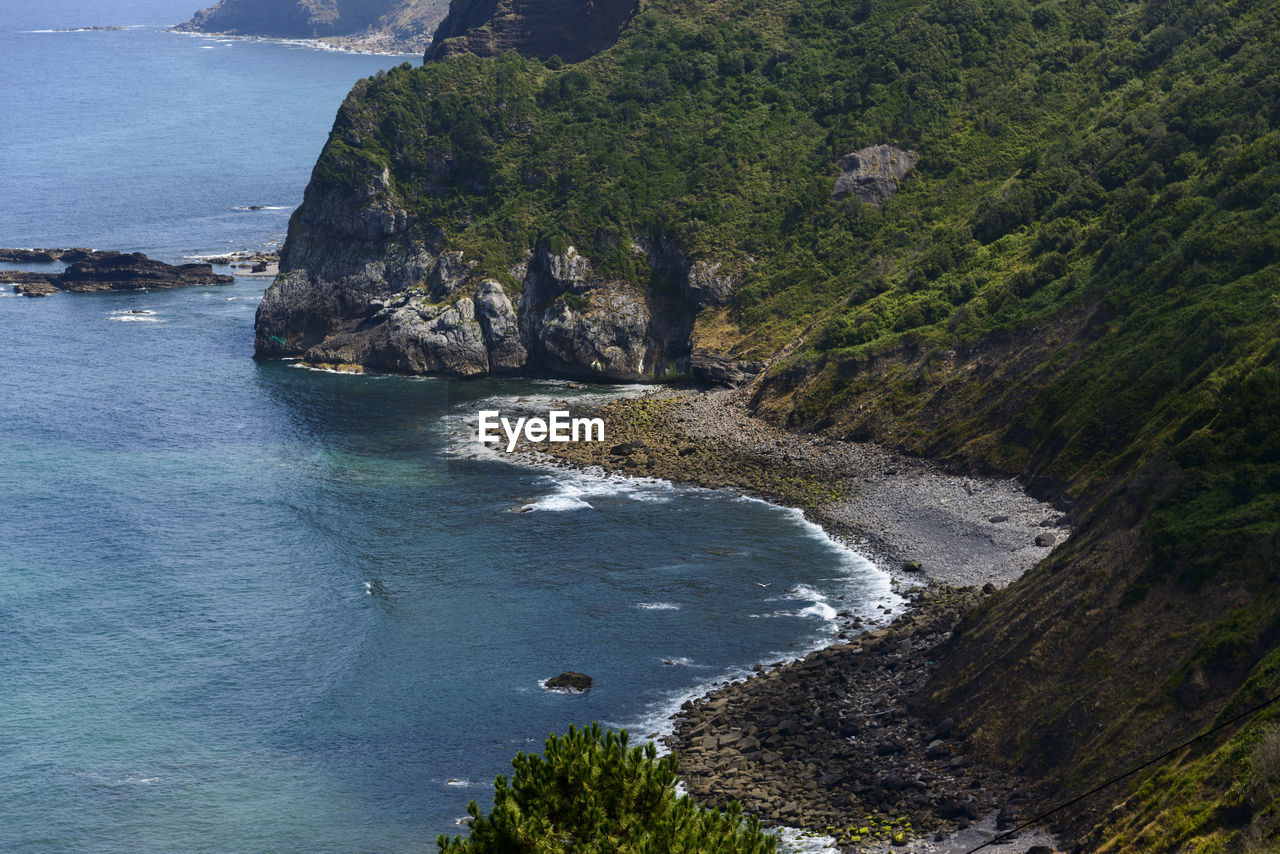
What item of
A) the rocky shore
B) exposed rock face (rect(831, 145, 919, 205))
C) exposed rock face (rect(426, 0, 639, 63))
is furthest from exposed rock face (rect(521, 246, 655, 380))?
exposed rock face (rect(426, 0, 639, 63))

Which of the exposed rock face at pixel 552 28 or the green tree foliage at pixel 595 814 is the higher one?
the exposed rock face at pixel 552 28

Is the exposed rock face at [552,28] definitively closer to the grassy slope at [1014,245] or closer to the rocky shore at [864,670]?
the grassy slope at [1014,245]

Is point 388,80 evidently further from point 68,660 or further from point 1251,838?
point 1251,838

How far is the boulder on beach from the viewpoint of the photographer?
74375mm

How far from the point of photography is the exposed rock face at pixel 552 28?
17462cm

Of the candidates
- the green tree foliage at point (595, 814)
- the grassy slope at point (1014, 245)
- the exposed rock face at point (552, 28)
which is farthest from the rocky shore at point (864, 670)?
the exposed rock face at point (552, 28)

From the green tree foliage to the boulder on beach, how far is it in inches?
1382

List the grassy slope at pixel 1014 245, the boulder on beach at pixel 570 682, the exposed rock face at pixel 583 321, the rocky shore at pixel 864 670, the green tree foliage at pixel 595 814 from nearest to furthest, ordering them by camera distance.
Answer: the green tree foliage at pixel 595 814
the rocky shore at pixel 864 670
the grassy slope at pixel 1014 245
the boulder on beach at pixel 570 682
the exposed rock face at pixel 583 321

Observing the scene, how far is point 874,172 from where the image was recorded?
138m

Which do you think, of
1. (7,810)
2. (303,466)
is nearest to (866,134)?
(303,466)

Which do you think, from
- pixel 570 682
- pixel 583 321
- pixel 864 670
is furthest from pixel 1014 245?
pixel 570 682

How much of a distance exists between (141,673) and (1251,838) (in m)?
60.7

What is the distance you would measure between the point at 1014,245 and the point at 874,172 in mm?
23557

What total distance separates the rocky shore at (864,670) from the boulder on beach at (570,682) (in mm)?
7055
